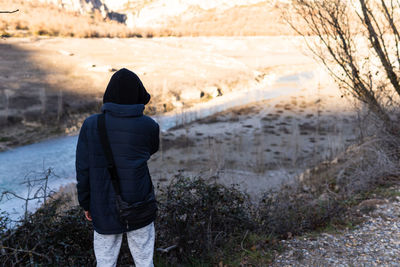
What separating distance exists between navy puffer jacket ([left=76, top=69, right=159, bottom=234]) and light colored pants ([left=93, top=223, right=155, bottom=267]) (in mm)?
88

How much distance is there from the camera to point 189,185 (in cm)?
386

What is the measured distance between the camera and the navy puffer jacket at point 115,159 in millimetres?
2191

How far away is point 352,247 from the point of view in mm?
3744

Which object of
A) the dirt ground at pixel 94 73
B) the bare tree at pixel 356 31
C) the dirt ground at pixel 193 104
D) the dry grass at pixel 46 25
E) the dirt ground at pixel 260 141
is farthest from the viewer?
the dry grass at pixel 46 25

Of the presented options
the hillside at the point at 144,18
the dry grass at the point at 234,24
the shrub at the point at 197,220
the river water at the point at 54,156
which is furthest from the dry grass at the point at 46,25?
the shrub at the point at 197,220

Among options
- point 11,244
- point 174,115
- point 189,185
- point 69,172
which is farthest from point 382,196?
point 174,115

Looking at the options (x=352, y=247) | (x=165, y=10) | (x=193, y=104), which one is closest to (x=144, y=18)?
(x=165, y=10)

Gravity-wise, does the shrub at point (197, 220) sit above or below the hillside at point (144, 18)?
below

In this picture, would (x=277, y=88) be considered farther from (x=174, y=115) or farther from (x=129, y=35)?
(x=129, y=35)

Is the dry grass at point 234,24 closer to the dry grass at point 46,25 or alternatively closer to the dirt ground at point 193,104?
Answer: the dry grass at point 46,25

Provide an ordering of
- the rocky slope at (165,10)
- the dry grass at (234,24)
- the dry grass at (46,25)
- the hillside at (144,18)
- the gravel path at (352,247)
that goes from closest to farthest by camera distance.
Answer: the gravel path at (352,247) < the dry grass at (46,25) < the hillside at (144,18) < the dry grass at (234,24) < the rocky slope at (165,10)

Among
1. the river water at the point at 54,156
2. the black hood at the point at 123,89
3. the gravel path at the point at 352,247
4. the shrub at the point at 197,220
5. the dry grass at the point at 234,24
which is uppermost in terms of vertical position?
the dry grass at the point at 234,24

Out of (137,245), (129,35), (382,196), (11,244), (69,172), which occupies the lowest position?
(69,172)

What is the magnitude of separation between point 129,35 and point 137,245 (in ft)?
79.6
